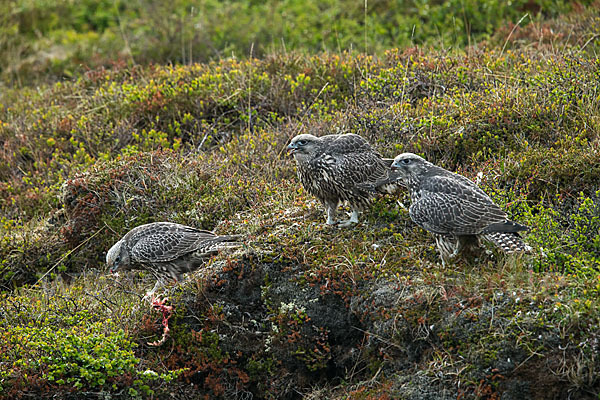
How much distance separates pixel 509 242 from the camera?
6828mm

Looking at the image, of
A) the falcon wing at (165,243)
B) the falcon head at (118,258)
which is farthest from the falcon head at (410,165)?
the falcon head at (118,258)

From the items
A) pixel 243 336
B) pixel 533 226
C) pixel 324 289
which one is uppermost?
pixel 533 226

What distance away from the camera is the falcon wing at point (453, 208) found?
6.79 metres

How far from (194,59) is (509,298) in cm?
986

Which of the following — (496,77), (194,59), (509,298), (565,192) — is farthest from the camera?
(194,59)

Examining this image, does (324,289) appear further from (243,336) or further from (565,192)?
(565,192)

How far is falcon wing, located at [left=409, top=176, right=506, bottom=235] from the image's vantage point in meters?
6.79

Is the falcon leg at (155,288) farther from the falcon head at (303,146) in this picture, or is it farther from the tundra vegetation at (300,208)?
the falcon head at (303,146)

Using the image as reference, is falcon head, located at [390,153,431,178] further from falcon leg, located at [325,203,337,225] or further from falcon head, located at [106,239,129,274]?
falcon head, located at [106,239,129,274]

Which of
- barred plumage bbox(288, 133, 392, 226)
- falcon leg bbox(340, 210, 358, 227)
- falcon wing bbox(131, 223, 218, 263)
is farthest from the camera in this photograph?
falcon leg bbox(340, 210, 358, 227)

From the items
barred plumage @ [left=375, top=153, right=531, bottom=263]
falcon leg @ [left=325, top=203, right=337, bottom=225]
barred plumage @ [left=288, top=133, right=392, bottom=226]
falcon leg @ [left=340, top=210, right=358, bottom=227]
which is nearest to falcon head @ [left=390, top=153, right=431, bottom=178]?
barred plumage @ [left=375, top=153, right=531, bottom=263]

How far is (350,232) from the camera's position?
786cm

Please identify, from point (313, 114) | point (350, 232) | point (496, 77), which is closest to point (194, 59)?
point (313, 114)

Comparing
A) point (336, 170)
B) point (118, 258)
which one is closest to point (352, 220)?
point (336, 170)
